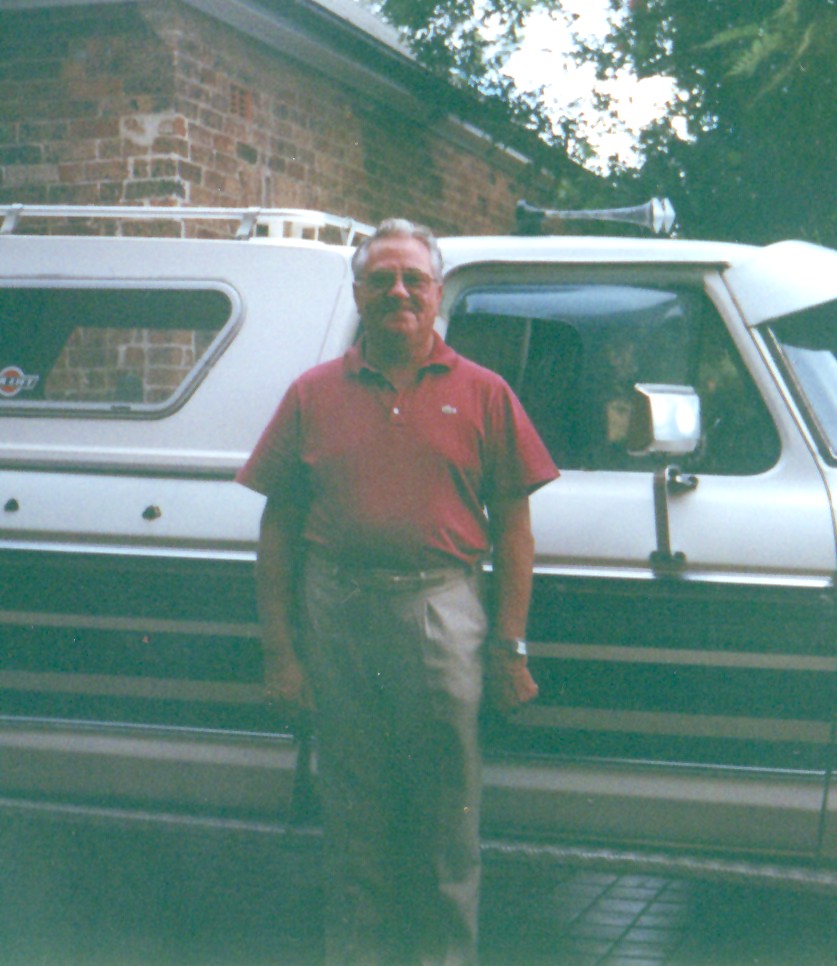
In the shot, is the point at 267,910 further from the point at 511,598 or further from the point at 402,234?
the point at 402,234

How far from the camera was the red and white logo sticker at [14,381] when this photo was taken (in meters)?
4.48

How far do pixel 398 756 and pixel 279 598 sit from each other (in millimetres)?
474

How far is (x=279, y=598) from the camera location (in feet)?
11.8

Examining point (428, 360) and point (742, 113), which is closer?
point (428, 360)

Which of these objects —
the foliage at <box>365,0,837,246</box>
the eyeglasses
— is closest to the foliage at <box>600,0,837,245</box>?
the foliage at <box>365,0,837,246</box>

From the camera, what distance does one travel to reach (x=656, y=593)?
3867 mm

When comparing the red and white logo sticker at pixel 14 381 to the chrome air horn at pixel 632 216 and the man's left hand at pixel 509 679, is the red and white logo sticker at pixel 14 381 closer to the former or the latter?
the chrome air horn at pixel 632 216

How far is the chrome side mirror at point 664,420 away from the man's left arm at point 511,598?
347 millimetres

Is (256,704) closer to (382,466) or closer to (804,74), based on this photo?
(382,466)

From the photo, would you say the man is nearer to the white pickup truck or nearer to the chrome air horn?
the white pickup truck

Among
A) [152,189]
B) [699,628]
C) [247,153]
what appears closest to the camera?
[699,628]

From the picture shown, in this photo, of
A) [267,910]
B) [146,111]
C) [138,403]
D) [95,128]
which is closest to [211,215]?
[138,403]

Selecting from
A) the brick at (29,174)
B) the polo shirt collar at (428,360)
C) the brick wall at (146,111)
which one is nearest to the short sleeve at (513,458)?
the polo shirt collar at (428,360)

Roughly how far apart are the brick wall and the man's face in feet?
15.0
